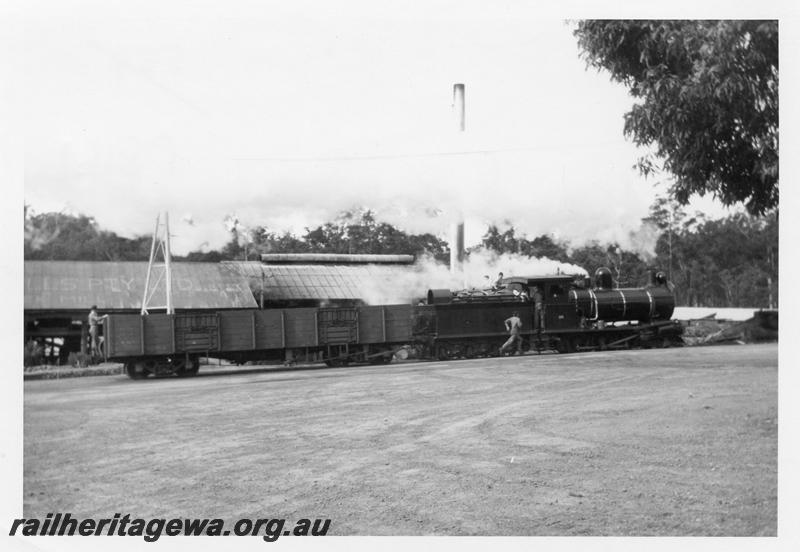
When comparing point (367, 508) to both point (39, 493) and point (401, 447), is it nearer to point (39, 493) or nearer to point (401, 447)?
point (401, 447)

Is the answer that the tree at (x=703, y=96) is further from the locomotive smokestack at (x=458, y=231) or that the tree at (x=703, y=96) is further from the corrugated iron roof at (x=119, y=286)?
the corrugated iron roof at (x=119, y=286)

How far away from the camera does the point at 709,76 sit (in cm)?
527

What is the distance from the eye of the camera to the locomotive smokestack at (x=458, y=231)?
526 centimetres

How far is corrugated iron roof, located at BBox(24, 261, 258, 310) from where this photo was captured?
5.22 metres

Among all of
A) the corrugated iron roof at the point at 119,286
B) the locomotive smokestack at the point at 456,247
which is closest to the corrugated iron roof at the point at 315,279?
the corrugated iron roof at the point at 119,286

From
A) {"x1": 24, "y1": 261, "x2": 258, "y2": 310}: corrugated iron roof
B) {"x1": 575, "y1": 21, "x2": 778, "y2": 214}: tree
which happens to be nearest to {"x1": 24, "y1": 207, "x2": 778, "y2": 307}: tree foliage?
{"x1": 24, "y1": 261, "x2": 258, "y2": 310}: corrugated iron roof

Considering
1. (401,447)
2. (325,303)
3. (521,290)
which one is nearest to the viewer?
(401,447)

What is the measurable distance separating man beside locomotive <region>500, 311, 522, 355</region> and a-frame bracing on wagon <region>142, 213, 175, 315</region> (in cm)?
346

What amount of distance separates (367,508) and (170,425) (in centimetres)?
165

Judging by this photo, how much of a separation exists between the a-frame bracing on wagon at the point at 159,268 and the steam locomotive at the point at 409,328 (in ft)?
1.13

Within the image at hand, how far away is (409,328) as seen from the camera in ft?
24.6

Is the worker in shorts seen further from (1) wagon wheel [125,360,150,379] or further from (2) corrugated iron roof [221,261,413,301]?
(2) corrugated iron roof [221,261,413,301]
